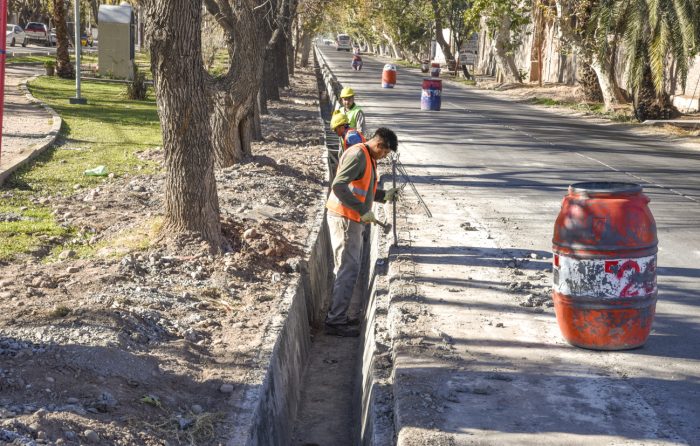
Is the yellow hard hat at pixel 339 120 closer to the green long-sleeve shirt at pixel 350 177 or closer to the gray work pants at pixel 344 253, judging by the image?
the gray work pants at pixel 344 253

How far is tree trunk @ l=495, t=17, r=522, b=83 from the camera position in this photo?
139ft

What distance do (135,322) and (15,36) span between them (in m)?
50.4

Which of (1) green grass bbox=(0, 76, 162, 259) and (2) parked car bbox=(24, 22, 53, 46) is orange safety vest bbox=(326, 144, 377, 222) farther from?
(2) parked car bbox=(24, 22, 53, 46)

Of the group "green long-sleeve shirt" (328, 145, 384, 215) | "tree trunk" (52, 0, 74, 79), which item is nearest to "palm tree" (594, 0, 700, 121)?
"green long-sleeve shirt" (328, 145, 384, 215)

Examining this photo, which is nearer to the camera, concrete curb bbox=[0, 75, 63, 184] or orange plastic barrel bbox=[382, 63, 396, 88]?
concrete curb bbox=[0, 75, 63, 184]

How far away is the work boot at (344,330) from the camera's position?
30.5ft

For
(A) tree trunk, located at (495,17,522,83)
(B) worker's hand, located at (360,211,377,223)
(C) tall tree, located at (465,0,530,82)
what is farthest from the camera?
(A) tree trunk, located at (495,17,522,83)

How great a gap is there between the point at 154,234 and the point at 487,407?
15.6 feet

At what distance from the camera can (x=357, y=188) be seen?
841cm

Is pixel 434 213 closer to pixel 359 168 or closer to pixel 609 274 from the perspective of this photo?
pixel 359 168

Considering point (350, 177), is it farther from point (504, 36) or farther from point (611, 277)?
point (504, 36)

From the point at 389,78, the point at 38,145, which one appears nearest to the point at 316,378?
the point at 38,145

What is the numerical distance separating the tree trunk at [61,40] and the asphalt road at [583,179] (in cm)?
1012

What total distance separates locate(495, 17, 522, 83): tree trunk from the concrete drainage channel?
110 feet
